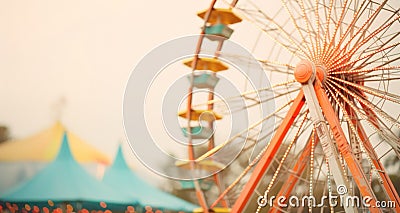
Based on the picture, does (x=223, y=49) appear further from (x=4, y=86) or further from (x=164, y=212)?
(x=4, y=86)

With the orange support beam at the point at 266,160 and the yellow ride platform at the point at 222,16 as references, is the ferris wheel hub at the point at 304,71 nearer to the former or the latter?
the orange support beam at the point at 266,160

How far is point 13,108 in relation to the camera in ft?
30.0

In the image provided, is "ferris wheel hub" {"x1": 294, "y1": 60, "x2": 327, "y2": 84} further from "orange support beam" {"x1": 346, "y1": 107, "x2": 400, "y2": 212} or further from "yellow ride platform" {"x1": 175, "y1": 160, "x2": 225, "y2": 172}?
"yellow ride platform" {"x1": 175, "y1": 160, "x2": 225, "y2": 172}

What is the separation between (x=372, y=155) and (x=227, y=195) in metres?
1.25

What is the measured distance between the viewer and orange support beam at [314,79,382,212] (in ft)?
15.9

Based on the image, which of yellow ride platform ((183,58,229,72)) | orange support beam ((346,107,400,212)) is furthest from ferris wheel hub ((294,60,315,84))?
yellow ride platform ((183,58,229,72))

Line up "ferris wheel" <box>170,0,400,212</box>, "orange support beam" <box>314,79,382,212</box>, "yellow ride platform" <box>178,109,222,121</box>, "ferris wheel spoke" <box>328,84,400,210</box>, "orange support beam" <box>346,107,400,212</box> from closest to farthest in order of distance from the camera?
"orange support beam" <box>314,79,382,212</box> → "ferris wheel" <box>170,0,400,212</box> → "ferris wheel spoke" <box>328,84,400,210</box> → "orange support beam" <box>346,107,400,212</box> → "yellow ride platform" <box>178,109,222,121</box>

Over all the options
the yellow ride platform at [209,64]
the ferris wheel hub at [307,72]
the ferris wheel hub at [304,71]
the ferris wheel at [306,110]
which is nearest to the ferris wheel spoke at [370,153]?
the ferris wheel at [306,110]

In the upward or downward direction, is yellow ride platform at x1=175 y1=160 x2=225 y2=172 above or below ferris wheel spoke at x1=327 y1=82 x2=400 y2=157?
below

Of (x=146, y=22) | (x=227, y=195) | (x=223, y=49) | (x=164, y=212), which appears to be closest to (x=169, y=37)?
(x=146, y=22)

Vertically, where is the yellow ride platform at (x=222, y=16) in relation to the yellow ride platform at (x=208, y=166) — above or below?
above

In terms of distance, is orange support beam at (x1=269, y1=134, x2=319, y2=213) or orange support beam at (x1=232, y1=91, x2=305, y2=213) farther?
orange support beam at (x1=269, y1=134, x2=319, y2=213)

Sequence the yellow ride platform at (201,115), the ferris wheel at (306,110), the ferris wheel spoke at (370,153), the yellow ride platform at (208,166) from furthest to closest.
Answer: the yellow ride platform at (201,115)
the yellow ride platform at (208,166)
the ferris wheel spoke at (370,153)
the ferris wheel at (306,110)

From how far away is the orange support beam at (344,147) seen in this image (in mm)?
4832
